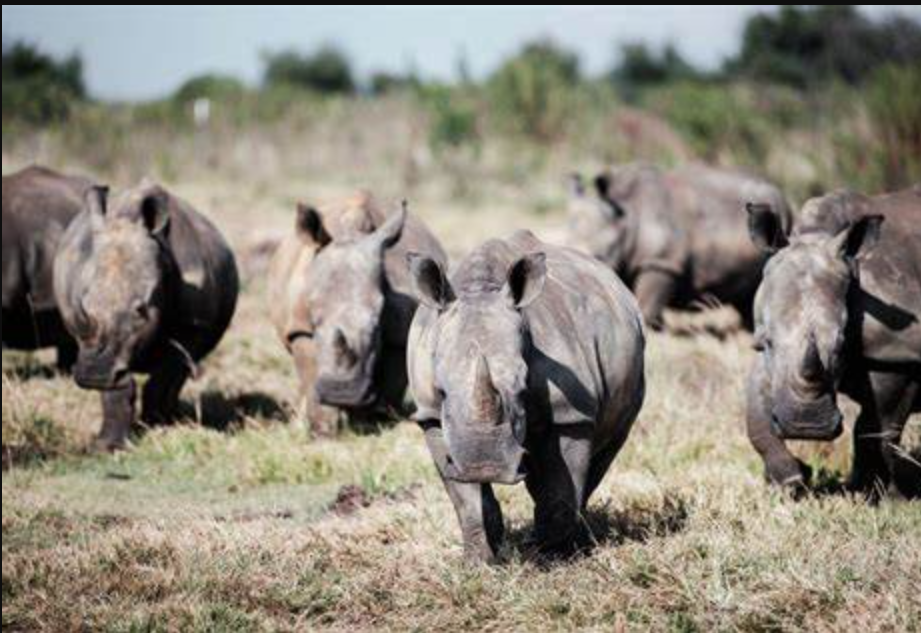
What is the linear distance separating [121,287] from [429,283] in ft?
13.7

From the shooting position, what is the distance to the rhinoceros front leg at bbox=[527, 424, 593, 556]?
6.04 metres

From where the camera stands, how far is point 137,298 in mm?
9734

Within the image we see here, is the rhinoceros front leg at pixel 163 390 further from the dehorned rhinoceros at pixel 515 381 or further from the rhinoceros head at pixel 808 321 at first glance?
the rhinoceros head at pixel 808 321

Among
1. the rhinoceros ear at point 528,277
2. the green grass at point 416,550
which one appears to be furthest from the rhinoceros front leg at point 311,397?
the rhinoceros ear at point 528,277

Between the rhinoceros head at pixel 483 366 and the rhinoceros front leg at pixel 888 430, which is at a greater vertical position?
the rhinoceros head at pixel 483 366

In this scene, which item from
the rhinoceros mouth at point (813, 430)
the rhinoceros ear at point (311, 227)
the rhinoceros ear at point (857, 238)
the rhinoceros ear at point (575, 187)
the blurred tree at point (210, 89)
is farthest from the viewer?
the blurred tree at point (210, 89)

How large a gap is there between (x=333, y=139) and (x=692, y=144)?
628 cm

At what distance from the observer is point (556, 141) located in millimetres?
25641

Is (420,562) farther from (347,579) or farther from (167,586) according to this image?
(167,586)

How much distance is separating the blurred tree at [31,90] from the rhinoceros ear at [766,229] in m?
15.1

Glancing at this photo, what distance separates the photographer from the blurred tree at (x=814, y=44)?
3133 cm

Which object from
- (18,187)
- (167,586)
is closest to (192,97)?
(18,187)

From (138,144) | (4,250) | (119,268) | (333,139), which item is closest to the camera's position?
(119,268)

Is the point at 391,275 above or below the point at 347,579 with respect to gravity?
above
